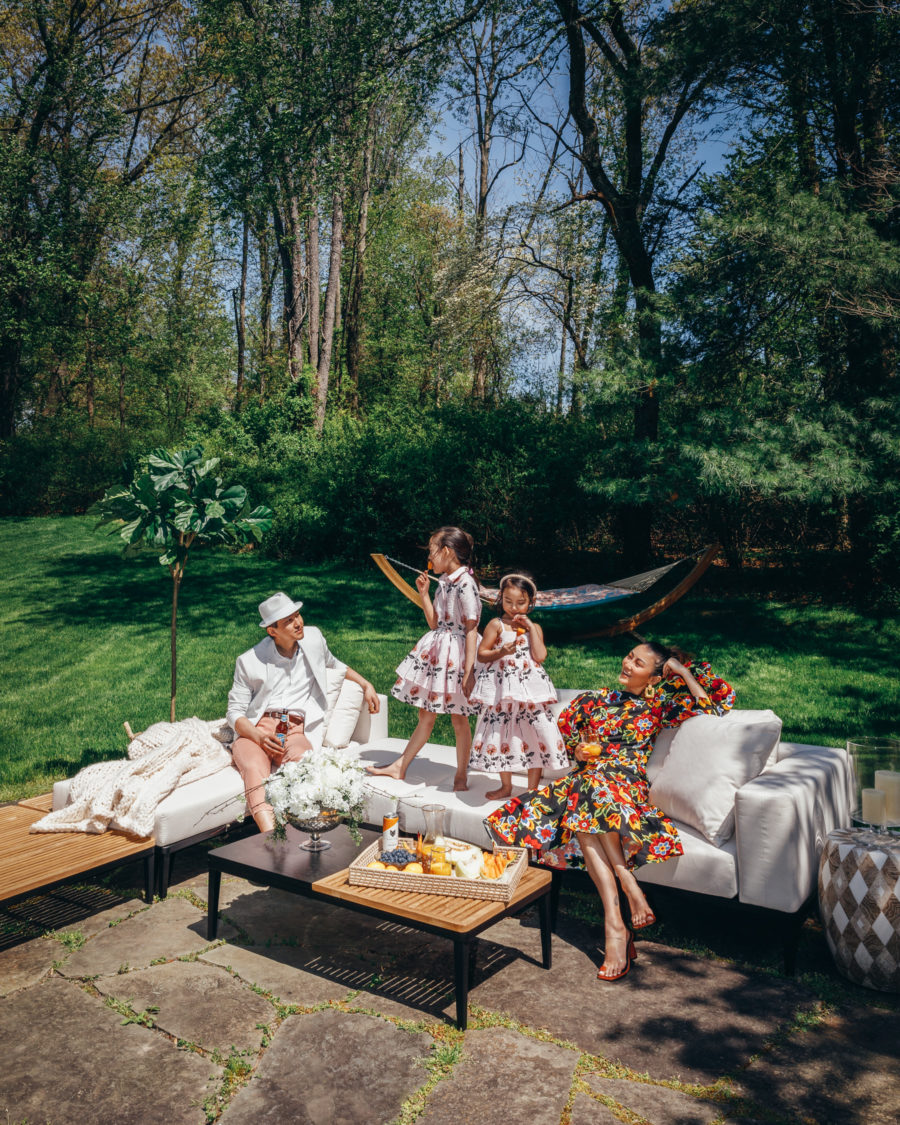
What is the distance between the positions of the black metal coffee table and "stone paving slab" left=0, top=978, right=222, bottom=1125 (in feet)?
2.02

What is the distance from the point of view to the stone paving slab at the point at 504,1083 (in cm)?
245

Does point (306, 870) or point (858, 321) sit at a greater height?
point (858, 321)

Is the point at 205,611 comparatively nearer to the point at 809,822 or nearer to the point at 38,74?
the point at 809,822

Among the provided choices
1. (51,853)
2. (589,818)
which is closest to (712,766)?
(589,818)

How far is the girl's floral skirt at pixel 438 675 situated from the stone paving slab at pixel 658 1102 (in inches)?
79.7

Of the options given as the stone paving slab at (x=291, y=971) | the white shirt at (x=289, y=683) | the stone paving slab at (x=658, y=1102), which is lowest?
the stone paving slab at (x=291, y=971)

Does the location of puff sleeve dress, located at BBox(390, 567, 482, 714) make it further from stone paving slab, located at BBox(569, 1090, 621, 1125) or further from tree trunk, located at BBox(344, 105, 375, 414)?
tree trunk, located at BBox(344, 105, 375, 414)

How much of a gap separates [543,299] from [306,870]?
13346 mm

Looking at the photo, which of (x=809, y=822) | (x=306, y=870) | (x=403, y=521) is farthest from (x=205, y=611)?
(x=809, y=822)

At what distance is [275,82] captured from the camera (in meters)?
10.4

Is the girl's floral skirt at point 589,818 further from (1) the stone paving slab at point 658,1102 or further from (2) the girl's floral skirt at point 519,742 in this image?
(1) the stone paving slab at point 658,1102

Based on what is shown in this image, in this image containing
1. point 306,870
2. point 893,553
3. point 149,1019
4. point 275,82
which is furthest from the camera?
point 275,82

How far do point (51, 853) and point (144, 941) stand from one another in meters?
0.53

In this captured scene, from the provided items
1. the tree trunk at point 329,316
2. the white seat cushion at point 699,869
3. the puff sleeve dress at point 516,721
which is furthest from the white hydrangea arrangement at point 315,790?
the tree trunk at point 329,316
